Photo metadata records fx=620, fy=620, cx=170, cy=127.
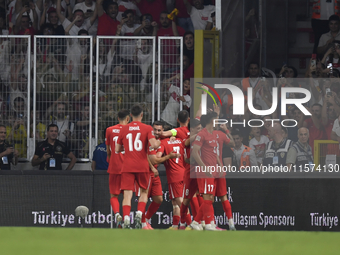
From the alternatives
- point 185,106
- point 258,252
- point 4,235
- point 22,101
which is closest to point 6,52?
point 22,101

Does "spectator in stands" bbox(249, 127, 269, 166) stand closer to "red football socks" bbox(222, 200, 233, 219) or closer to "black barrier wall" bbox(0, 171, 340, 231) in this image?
"black barrier wall" bbox(0, 171, 340, 231)

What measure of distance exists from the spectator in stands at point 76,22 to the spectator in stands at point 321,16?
422 cm

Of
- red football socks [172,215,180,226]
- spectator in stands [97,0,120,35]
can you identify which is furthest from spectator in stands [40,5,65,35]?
red football socks [172,215,180,226]

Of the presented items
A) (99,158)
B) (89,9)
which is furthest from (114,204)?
(89,9)

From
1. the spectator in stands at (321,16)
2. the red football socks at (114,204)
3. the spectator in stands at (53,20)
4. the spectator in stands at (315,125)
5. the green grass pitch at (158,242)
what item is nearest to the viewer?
the green grass pitch at (158,242)

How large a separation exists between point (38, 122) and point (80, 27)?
2143 millimetres

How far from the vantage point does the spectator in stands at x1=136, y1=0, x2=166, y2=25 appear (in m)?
12.2

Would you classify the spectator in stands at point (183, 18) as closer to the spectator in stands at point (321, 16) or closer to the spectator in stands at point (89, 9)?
the spectator in stands at point (89, 9)

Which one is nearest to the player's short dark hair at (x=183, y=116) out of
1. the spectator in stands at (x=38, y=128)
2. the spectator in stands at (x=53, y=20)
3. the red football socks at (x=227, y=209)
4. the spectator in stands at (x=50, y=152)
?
the red football socks at (x=227, y=209)

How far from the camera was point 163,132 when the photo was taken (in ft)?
32.7

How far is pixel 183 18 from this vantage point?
40.3 ft

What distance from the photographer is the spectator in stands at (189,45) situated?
11734 mm

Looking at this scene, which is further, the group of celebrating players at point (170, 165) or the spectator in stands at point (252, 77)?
the spectator in stands at point (252, 77)

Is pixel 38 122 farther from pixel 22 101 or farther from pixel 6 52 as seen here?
pixel 6 52
